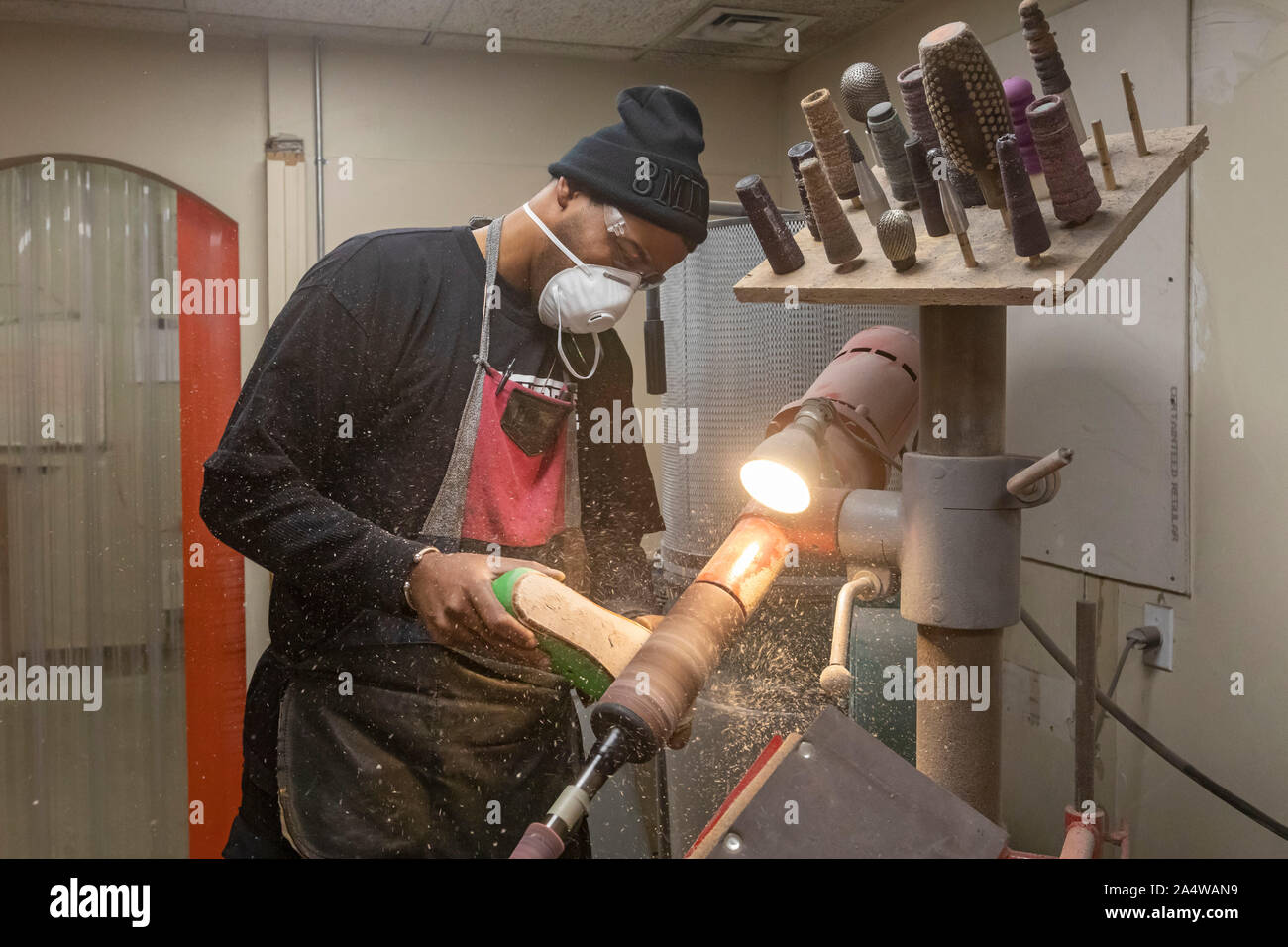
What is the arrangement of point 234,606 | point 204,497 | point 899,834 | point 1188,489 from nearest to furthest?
1. point 899,834
2. point 204,497
3. point 234,606
4. point 1188,489

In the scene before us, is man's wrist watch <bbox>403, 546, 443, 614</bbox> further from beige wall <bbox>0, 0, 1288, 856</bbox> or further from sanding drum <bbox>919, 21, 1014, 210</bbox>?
sanding drum <bbox>919, 21, 1014, 210</bbox>

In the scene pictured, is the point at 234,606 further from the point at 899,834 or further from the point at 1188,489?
the point at 1188,489

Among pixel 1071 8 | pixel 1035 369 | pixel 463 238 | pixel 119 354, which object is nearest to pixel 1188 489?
pixel 1035 369

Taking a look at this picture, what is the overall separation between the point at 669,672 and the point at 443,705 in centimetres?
40

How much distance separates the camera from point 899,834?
0.59 m

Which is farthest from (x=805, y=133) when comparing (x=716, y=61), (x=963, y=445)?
(x=963, y=445)

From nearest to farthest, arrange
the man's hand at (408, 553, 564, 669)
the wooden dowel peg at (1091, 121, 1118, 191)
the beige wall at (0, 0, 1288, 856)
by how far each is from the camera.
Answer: the wooden dowel peg at (1091, 121, 1118, 191) → the man's hand at (408, 553, 564, 669) → the beige wall at (0, 0, 1288, 856)

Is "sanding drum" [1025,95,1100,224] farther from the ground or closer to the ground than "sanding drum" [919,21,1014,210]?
closer to the ground

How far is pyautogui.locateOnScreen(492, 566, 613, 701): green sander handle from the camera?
2.25ft

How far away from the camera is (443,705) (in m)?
0.89

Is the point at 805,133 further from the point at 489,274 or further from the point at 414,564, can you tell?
the point at 414,564

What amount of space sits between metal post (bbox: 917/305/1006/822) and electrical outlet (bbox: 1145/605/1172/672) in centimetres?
48

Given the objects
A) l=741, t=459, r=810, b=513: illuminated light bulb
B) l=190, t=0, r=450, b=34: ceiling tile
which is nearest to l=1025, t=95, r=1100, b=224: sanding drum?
l=741, t=459, r=810, b=513: illuminated light bulb
